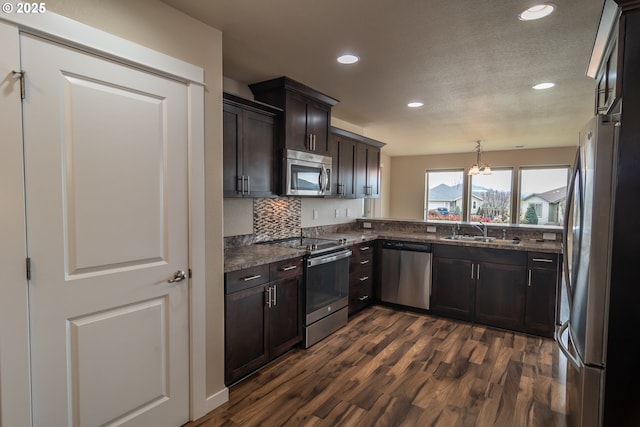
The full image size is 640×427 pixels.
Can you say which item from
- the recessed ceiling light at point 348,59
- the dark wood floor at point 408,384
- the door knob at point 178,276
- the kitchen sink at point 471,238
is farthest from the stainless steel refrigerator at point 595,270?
the kitchen sink at point 471,238

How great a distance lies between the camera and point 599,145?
156cm

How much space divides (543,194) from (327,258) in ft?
21.0

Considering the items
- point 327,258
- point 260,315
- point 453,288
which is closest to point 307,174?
point 327,258

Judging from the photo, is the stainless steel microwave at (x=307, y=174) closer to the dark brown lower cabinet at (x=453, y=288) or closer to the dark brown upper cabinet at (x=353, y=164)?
the dark brown upper cabinet at (x=353, y=164)

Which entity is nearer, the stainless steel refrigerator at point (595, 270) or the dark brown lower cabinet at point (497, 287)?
the stainless steel refrigerator at point (595, 270)

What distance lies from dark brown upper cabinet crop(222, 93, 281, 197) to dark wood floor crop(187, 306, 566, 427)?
1.55m

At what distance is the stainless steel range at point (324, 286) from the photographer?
318 centimetres

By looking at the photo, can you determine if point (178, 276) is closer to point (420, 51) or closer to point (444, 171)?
point (420, 51)

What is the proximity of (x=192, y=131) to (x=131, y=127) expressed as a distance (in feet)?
1.19

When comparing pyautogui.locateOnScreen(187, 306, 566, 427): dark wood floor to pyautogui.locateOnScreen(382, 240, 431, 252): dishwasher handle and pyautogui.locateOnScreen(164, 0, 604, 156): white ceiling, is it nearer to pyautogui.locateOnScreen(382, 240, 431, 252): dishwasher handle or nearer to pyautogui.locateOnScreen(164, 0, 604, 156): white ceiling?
pyautogui.locateOnScreen(382, 240, 431, 252): dishwasher handle

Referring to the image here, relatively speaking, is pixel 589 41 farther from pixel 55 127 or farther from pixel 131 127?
pixel 55 127

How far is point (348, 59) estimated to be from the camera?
8.82 feet

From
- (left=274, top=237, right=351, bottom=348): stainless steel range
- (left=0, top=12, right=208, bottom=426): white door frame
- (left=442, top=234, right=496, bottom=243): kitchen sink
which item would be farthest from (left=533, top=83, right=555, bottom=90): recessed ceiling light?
(left=0, top=12, right=208, bottom=426): white door frame

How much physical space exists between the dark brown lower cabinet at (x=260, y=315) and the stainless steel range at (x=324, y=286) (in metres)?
0.11
